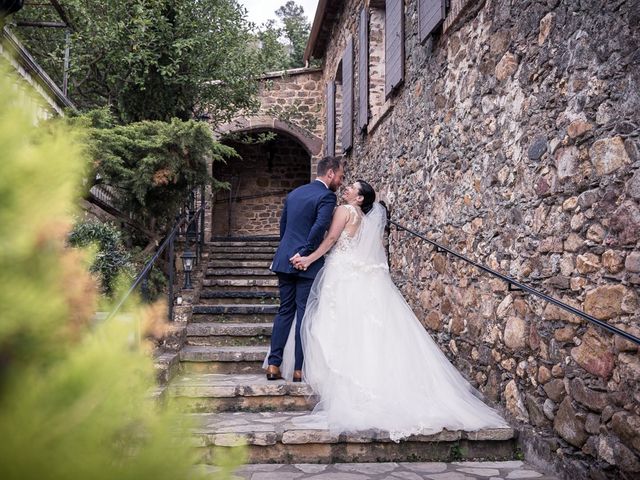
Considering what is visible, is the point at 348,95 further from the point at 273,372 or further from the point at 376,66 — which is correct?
the point at 273,372

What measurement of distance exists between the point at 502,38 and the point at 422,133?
1.60 meters

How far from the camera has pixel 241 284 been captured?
23.2ft

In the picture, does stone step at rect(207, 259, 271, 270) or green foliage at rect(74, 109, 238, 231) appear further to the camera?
stone step at rect(207, 259, 271, 270)

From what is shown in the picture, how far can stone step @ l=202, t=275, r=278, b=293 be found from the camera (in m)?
7.04

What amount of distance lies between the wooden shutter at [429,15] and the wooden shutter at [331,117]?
14.9 feet

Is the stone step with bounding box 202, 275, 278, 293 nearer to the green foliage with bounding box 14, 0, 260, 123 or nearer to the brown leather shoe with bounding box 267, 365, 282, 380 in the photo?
the green foliage with bounding box 14, 0, 260, 123

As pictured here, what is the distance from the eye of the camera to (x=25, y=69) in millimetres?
4793

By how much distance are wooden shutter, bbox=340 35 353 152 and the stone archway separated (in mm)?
4647

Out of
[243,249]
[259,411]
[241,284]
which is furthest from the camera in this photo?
[243,249]

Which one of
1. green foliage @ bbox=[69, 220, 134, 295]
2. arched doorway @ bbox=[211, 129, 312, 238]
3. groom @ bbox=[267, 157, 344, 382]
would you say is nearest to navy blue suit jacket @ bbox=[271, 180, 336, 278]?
groom @ bbox=[267, 157, 344, 382]

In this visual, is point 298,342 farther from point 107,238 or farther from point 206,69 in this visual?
point 206,69

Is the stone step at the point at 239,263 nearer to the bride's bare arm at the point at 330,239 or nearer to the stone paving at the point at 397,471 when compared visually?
the bride's bare arm at the point at 330,239

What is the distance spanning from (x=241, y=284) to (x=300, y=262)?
2.94m

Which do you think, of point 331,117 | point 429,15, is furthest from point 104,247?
point 331,117
